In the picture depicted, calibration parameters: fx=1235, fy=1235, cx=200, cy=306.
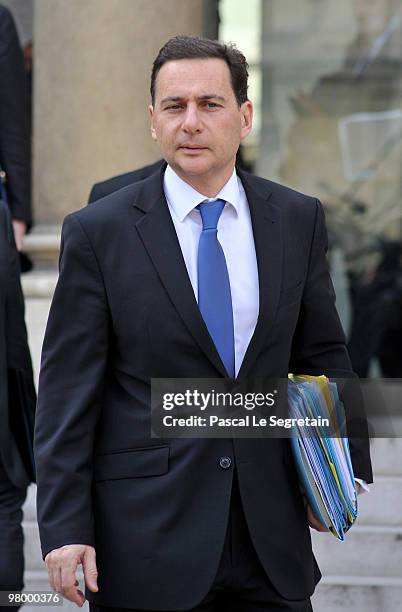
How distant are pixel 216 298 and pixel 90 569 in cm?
76

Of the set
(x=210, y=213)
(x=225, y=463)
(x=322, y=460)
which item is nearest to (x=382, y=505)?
(x=322, y=460)

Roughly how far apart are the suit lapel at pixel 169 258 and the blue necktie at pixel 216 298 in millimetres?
42

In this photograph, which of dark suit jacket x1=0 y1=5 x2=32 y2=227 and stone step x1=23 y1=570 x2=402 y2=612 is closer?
stone step x1=23 y1=570 x2=402 y2=612

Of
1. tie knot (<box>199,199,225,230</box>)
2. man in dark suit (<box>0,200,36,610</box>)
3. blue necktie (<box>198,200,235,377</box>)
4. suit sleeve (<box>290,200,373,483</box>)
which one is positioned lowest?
man in dark suit (<box>0,200,36,610</box>)

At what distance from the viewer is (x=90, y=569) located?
311 cm

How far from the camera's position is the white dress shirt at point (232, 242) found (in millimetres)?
3273

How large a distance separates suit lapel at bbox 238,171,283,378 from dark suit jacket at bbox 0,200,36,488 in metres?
1.32

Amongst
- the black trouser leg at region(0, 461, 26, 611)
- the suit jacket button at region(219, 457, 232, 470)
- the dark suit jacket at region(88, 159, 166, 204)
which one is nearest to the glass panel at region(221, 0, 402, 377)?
the dark suit jacket at region(88, 159, 166, 204)

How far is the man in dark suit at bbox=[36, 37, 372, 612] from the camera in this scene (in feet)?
10.4

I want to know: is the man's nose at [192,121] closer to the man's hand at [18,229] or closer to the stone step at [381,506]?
the stone step at [381,506]

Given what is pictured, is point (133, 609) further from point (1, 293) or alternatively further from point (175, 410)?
point (1, 293)

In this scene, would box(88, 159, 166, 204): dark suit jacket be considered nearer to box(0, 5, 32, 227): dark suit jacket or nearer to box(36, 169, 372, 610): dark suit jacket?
box(0, 5, 32, 227): dark suit jacket

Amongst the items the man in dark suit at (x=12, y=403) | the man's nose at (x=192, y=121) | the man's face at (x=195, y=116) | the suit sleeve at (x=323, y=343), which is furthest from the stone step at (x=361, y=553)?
the man's nose at (x=192, y=121)

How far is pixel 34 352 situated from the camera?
7.06 m
